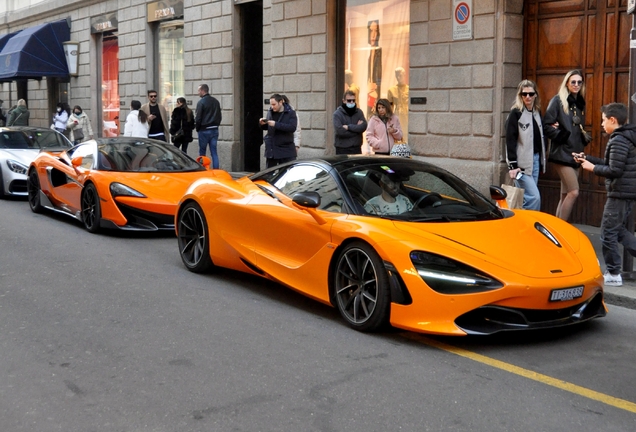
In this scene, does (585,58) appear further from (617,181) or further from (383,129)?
(617,181)

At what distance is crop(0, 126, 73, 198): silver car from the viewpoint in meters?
15.4

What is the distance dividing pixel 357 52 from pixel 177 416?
13.8m

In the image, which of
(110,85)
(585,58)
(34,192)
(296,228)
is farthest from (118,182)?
(110,85)

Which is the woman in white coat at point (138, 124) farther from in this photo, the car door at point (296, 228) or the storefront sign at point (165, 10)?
the car door at point (296, 228)

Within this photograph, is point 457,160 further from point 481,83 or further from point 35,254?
point 35,254

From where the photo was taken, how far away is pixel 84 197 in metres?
11.4

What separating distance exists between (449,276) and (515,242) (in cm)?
78

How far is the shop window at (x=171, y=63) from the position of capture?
24.2m

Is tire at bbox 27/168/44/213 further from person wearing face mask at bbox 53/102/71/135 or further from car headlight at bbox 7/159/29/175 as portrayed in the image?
person wearing face mask at bbox 53/102/71/135

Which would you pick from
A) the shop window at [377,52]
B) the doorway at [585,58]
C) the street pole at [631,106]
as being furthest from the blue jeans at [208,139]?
the street pole at [631,106]

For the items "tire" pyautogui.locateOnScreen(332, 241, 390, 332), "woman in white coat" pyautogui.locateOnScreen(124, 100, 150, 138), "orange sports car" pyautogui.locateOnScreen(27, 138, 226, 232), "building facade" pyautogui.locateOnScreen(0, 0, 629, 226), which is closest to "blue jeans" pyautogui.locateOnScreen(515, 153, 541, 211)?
"building facade" pyautogui.locateOnScreen(0, 0, 629, 226)

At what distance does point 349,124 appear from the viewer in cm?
1405

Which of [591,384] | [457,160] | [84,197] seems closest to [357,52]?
[457,160]

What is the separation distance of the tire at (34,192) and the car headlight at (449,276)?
867 centimetres
